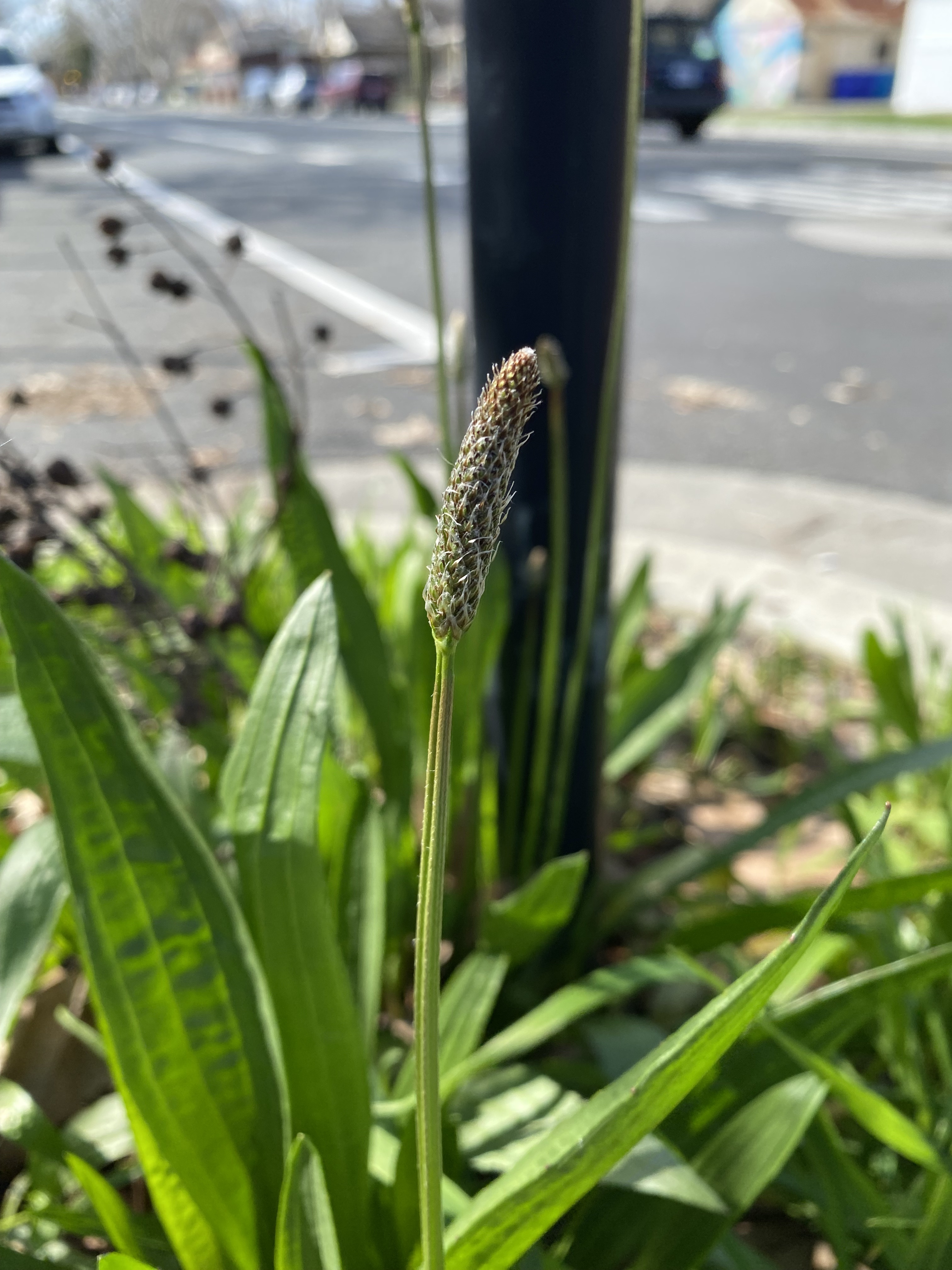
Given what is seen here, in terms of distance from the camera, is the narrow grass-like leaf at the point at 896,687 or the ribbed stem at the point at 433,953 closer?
the ribbed stem at the point at 433,953

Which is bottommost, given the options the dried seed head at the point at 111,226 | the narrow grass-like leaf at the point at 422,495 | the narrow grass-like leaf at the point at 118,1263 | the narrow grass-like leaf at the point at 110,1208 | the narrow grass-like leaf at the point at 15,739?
the narrow grass-like leaf at the point at 110,1208

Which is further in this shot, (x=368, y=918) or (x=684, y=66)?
(x=684, y=66)

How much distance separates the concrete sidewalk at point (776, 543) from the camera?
7.47ft

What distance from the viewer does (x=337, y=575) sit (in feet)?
3.94

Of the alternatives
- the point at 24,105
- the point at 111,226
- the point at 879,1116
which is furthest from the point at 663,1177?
the point at 24,105

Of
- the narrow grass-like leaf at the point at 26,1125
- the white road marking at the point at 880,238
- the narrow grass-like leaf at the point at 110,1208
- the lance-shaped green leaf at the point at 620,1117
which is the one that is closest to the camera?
the lance-shaped green leaf at the point at 620,1117

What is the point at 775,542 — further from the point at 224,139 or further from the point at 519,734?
the point at 224,139

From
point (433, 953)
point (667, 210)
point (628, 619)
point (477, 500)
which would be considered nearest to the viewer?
point (477, 500)

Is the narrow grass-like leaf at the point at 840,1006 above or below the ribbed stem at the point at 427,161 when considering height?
below

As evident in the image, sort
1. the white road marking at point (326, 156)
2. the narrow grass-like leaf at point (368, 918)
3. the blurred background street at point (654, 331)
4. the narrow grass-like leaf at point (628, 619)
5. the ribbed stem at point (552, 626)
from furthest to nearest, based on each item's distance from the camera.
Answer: the white road marking at point (326, 156) → the blurred background street at point (654, 331) → the narrow grass-like leaf at point (628, 619) → the ribbed stem at point (552, 626) → the narrow grass-like leaf at point (368, 918)

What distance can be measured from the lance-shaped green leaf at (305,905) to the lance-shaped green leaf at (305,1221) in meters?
0.10

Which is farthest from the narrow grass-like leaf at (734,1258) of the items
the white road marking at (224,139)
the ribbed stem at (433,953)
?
the white road marking at (224,139)

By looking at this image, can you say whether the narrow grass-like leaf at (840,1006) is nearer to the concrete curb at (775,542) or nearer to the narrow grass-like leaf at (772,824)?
the narrow grass-like leaf at (772,824)

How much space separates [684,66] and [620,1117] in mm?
20074
